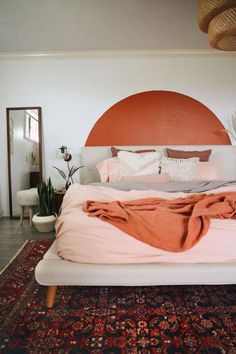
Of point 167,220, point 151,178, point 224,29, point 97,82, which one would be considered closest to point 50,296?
point 167,220

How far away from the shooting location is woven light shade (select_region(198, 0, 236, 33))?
1466 mm

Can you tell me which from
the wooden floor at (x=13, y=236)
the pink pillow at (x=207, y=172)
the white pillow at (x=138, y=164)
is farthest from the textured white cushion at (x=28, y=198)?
the pink pillow at (x=207, y=172)

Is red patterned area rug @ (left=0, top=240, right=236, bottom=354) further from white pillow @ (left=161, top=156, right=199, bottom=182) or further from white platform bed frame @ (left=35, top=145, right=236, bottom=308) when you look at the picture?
white pillow @ (left=161, top=156, right=199, bottom=182)

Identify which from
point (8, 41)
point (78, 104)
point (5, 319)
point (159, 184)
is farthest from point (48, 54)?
point (5, 319)

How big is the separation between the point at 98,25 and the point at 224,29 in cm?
174

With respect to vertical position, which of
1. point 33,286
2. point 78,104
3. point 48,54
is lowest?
point 33,286

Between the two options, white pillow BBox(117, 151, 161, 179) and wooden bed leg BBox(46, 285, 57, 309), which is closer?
wooden bed leg BBox(46, 285, 57, 309)

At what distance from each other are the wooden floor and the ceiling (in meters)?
2.46

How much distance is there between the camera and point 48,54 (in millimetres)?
3490

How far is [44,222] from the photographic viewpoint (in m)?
2.93

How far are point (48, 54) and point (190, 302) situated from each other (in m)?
3.58

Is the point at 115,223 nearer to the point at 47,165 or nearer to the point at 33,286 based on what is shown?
the point at 33,286

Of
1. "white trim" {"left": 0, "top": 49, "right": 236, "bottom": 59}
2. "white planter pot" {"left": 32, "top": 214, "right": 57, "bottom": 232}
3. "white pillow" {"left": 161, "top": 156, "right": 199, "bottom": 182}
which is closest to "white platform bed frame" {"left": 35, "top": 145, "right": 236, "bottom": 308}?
"white planter pot" {"left": 32, "top": 214, "right": 57, "bottom": 232}

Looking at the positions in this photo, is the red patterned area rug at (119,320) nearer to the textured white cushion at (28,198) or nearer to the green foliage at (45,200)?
the green foliage at (45,200)
